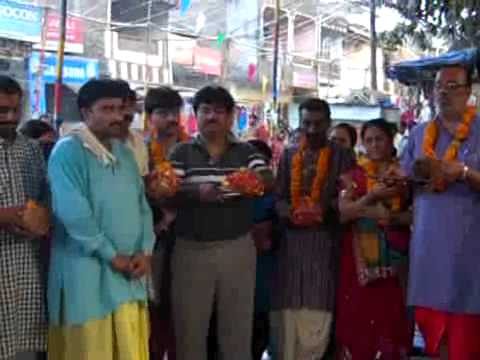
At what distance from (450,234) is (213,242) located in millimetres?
1104

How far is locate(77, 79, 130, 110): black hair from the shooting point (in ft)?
9.21

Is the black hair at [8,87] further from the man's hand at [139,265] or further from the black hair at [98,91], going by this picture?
the man's hand at [139,265]

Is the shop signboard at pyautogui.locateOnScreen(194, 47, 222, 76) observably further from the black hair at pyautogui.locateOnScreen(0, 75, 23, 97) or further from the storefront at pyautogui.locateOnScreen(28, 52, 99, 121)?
the black hair at pyautogui.locateOnScreen(0, 75, 23, 97)

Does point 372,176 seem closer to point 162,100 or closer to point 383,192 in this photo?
point 383,192

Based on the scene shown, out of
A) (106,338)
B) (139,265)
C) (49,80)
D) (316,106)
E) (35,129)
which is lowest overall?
(106,338)

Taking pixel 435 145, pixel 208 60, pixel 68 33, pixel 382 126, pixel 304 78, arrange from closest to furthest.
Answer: pixel 435 145 < pixel 382 126 < pixel 68 33 < pixel 208 60 < pixel 304 78

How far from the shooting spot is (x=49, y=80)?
1219 cm

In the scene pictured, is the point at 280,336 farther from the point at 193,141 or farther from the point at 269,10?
the point at 269,10

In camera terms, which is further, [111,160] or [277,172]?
[277,172]

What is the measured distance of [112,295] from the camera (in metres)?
2.78

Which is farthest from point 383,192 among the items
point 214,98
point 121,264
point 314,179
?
point 121,264

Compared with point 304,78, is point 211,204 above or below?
below

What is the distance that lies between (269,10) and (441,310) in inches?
693

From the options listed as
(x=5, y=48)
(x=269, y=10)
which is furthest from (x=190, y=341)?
(x=269, y=10)
